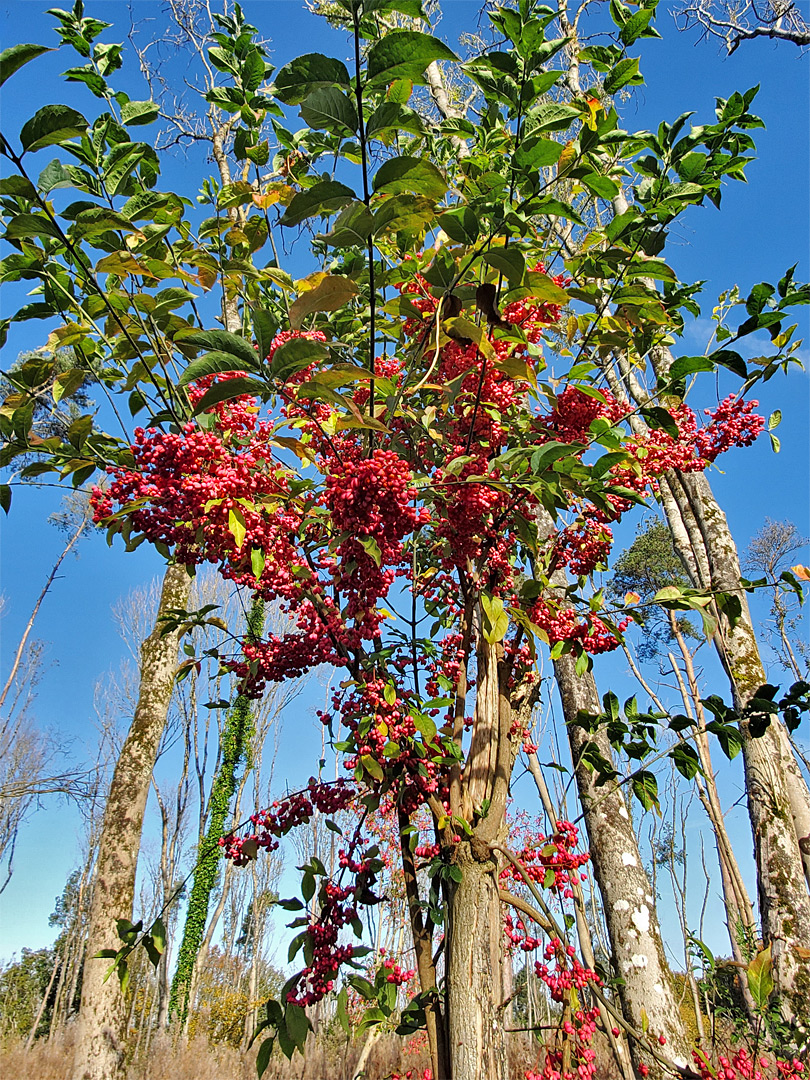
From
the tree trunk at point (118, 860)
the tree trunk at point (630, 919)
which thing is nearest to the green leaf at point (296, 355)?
the tree trunk at point (630, 919)

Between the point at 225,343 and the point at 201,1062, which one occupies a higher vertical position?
the point at 225,343

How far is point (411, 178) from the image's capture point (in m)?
0.90

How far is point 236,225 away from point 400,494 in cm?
93

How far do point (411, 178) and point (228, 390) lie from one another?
1.32 feet

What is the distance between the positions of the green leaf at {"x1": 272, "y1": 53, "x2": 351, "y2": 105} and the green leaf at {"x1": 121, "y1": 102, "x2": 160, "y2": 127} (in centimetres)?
52

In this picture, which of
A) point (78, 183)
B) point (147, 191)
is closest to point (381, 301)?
point (147, 191)

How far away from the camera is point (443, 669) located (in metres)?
1.58

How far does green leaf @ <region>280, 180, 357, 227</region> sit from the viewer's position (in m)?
0.85

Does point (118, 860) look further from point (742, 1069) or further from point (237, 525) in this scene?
point (237, 525)

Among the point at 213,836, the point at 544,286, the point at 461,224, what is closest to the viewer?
the point at 461,224

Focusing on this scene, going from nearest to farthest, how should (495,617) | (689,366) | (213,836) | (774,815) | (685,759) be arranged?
(495,617)
(689,366)
(685,759)
(774,815)
(213,836)

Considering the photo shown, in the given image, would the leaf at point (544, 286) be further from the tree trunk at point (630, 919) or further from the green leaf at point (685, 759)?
the tree trunk at point (630, 919)

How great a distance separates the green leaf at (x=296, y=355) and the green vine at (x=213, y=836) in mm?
10205

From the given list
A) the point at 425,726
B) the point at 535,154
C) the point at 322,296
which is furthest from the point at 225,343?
the point at 425,726
